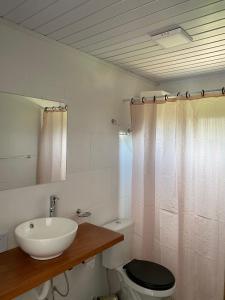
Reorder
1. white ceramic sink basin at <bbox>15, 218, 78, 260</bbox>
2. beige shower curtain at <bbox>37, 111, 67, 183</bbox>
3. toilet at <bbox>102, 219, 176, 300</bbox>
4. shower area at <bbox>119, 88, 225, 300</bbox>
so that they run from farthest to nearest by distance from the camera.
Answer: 1. shower area at <bbox>119, 88, 225, 300</bbox>
2. toilet at <bbox>102, 219, 176, 300</bbox>
3. beige shower curtain at <bbox>37, 111, 67, 183</bbox>
4. white ceramic sink basin at <bbox>15, 218, 78, 260</bbox>

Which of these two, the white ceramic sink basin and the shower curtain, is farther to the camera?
the shower curtain

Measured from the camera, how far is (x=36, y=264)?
1353mm

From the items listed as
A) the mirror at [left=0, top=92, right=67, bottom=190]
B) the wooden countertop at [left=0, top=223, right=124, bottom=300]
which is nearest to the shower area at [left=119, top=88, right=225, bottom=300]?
the wooden countertop at [left=0, top=223, right=124, bottom=300]

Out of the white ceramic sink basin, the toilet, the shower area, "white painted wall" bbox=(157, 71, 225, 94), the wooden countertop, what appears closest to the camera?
the wooden countertop

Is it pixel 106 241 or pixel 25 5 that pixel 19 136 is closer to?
pixel 25 5

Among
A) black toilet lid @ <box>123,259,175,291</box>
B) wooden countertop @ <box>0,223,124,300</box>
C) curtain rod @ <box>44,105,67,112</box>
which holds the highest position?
curtain rod @ <box>44,105,67,112</box>

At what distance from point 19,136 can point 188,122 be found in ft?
4.70

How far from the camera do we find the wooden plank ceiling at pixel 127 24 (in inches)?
Answer: 51.4

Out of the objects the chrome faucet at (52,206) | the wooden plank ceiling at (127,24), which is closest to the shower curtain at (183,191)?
the wooden plank ceiling at (127,24)

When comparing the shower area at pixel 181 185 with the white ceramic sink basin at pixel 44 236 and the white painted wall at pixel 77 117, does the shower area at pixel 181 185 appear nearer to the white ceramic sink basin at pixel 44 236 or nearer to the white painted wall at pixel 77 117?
the white painted wall at pixel 77 117

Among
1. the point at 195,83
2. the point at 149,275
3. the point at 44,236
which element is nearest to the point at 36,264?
the point at 44,236

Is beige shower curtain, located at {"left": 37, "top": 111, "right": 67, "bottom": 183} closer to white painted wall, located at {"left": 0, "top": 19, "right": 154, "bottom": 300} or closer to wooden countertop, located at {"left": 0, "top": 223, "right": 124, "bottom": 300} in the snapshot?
white painted wall, located at {"left": 0, "top": 19, "right": 154, "bottom": 300}

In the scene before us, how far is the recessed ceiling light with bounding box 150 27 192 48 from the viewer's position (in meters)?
1.56

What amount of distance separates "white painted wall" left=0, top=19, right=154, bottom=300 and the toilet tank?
127 mm
